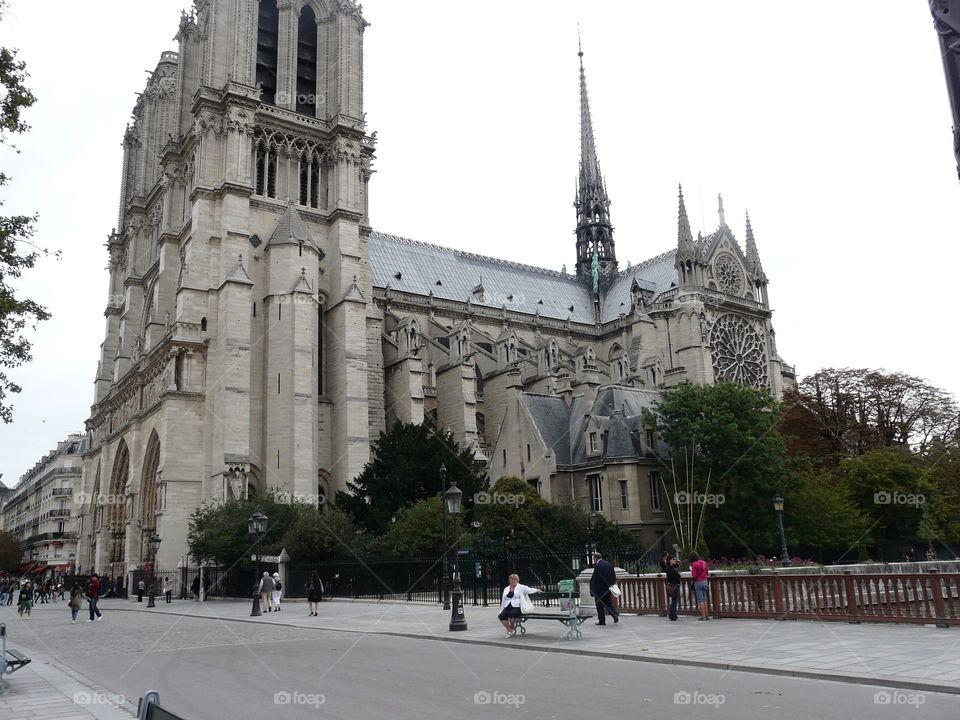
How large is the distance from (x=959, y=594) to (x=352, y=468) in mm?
32679

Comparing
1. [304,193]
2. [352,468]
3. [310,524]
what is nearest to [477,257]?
[304,193]

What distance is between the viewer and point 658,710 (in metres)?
7.96

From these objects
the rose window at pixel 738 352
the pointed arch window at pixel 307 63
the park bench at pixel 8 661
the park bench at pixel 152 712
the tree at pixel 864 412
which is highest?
the pointed arch window at pixel 307 63

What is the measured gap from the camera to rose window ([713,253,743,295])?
6241 centimetres

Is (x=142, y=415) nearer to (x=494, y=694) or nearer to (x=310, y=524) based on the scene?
(x=310, y=524)

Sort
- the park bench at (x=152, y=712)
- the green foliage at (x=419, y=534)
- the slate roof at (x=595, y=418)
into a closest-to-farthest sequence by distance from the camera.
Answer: the park bench at (x=152, y=712), the green foliage at (x=419, y=534), the slate roof at (x=595, y=418)

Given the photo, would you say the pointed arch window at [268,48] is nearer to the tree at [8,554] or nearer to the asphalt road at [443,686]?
the asphalt road at [443,686]

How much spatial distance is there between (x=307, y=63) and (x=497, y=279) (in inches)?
927

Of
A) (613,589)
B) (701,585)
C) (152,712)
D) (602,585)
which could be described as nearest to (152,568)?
(602,585)

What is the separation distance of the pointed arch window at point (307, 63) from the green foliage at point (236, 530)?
27.3 metres

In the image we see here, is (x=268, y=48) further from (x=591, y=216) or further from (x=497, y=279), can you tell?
(x=591, y=216)

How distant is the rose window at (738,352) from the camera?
194 feet

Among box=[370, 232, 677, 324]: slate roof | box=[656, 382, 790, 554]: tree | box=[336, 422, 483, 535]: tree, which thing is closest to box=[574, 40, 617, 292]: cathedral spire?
box=[370, 232, 677, 324]: slate roof

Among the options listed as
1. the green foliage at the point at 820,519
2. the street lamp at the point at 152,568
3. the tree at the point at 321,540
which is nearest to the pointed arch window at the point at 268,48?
the street lamp at the point at 152,568
